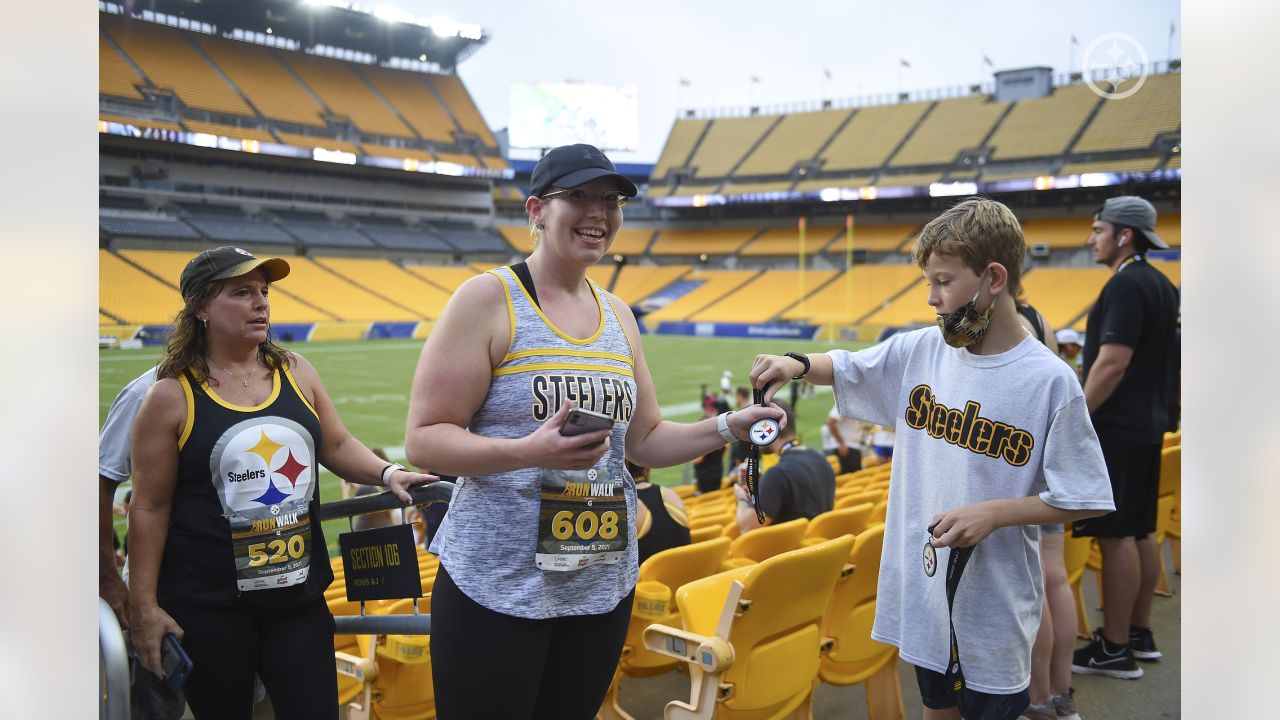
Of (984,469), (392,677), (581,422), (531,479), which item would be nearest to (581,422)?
(581,422)

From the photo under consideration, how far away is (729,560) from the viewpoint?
3195 millimetres

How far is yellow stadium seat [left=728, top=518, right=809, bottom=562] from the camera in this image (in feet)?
10.1

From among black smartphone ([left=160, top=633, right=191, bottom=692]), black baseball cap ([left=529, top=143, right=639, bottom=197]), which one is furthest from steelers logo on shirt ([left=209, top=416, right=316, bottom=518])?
black baseball cap ([left=529, top=143, right=639, bottom=197])

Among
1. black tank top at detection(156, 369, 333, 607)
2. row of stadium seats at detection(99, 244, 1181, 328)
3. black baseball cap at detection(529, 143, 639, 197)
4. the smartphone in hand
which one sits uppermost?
row of stadium seats at detection(99, 244, 1181, 328)

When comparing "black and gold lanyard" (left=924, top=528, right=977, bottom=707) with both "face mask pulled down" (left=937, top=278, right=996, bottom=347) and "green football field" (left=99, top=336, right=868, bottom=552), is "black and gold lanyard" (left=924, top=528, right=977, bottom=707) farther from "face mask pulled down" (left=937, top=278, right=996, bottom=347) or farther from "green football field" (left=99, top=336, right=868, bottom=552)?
"green football field" (left=99, top=336, right=868, bottom=552)

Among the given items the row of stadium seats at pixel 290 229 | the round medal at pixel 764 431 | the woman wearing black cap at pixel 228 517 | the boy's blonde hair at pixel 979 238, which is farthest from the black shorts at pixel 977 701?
the row of stadium seats at pixel 290 229

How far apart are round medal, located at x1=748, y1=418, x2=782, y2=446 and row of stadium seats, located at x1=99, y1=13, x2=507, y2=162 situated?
1676 inches

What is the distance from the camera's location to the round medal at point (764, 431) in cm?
193

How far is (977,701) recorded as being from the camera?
2.05m

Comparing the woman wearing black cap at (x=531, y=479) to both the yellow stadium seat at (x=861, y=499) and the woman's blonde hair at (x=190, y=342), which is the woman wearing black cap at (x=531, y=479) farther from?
the yellow stadium seat at (x=861, y=499)

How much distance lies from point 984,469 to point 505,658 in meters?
1.12

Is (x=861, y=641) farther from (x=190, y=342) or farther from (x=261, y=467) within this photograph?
(x=190, y=342)

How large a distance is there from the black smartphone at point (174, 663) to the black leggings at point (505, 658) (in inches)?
20.9
